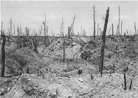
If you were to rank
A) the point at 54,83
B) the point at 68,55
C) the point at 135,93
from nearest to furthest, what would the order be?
the point at 135,93, the point at 54,83, the point at 68,55

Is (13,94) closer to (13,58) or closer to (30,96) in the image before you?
(30,96)

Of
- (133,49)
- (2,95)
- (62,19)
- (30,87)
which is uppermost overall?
(62,19)

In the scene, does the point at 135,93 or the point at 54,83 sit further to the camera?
the point at 54,83

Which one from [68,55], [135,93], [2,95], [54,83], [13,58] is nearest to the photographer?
[135,93]

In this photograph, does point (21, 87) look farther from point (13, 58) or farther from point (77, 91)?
point (13, 58)

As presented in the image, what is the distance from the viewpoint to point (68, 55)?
26.3 m

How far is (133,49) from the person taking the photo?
845 inches

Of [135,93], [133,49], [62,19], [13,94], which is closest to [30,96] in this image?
[13,94]

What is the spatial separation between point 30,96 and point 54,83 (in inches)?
55.2

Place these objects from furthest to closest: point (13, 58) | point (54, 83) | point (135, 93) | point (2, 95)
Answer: point (13, 58) < point (2, 95) < point (54, 83) < point (135, 93)

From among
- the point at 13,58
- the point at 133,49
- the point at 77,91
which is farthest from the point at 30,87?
the point at 133,49

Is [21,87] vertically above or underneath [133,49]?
underneath

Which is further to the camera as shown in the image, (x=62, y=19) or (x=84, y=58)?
(x=62, y=19)

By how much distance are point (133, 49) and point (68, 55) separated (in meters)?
9.54
